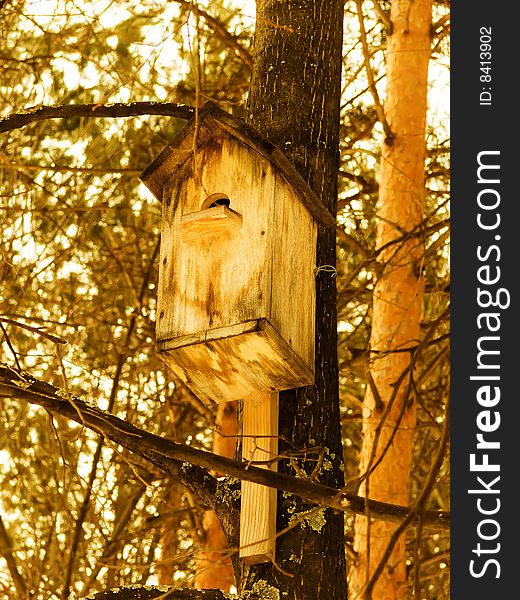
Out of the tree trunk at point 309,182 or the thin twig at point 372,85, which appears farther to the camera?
the thin twig at point 372,85

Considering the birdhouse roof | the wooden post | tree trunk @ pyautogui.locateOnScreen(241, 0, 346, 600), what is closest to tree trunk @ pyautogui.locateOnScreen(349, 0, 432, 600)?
tree trunk @ pyautogui.locateOnScreen(241, 0, 346, 600)

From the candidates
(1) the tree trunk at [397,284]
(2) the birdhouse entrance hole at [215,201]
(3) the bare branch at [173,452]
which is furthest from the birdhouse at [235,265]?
(1) the tree trunk at [397,284]

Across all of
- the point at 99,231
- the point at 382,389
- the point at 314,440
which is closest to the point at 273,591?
the point at 314,440

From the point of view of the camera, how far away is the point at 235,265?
2.88 meters

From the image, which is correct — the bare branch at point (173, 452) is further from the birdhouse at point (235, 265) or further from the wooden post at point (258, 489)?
the birdhouse at point (235, 265)

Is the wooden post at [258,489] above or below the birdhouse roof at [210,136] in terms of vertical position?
below

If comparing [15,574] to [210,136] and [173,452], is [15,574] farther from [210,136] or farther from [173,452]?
[210,136]

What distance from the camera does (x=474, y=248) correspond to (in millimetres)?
2980

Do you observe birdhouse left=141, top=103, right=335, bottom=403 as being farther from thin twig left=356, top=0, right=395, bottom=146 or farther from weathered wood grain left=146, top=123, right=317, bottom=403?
thin twig left=356, top=0, right=395, bottom=146

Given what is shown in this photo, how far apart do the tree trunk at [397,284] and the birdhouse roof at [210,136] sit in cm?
139

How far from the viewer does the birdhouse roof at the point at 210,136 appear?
2920mm

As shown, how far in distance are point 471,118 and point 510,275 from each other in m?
0.49

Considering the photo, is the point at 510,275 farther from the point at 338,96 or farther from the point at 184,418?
the point at 184,418

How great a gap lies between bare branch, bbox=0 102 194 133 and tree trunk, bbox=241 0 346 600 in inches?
9.8
